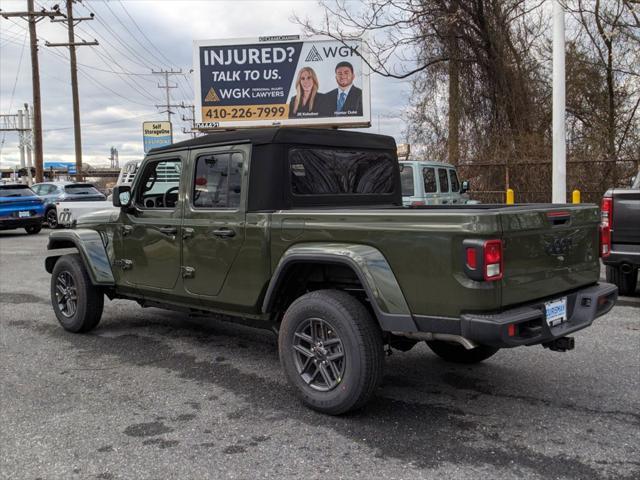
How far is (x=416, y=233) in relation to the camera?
3.40 meters

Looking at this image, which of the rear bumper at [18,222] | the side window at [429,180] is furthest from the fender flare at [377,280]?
the rear bumper at [18,222]

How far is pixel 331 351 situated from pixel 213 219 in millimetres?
1437

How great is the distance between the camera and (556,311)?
3629mm

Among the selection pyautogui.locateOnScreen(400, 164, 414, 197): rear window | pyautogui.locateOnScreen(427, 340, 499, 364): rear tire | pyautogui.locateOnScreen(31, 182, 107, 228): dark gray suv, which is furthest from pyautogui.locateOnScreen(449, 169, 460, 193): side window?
pyautogui.locateOnScreen(31, 182, 107, 228): dark gray suv

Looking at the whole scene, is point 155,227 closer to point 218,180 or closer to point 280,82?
point 218,180

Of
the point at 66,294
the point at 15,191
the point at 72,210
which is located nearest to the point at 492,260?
the point at 66,294

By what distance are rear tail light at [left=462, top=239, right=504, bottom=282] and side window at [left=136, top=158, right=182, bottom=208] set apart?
2716mm

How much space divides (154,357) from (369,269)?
2600 mm

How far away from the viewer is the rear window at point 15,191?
58.8 feet

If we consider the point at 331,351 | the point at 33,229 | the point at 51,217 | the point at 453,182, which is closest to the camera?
the point at 331,351

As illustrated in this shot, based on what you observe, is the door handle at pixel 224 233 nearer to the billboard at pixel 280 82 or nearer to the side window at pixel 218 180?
the side window at pixel 218 180

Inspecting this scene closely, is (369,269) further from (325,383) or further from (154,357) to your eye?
(154,357)

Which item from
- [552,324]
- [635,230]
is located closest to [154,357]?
[552,324]

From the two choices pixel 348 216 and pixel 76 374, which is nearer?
pixel 348 216
